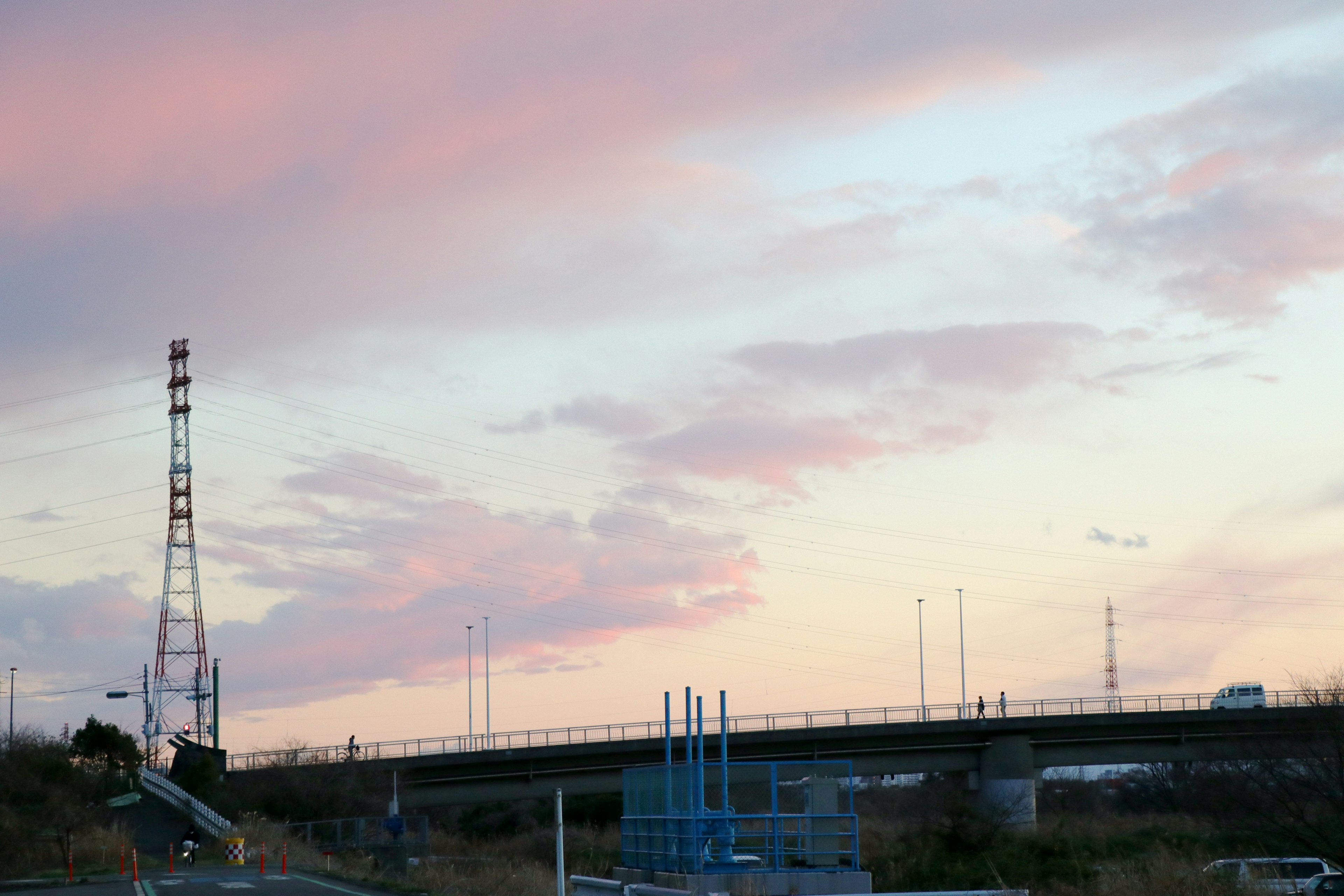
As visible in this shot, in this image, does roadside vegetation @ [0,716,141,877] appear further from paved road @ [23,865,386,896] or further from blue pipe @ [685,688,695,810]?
blue pipe @ [685,688,695,810]

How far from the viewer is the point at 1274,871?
36688mm

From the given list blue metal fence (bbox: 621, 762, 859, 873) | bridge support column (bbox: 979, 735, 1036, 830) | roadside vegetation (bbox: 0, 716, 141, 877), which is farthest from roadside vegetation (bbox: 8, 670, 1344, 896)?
blue metal fence (bbox: 621, 762, 859, 873)

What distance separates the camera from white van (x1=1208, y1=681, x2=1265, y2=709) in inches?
3135

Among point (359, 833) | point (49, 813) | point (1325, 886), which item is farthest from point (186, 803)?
point (1325, 886)

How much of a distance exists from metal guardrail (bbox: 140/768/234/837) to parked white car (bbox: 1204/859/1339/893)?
36687 mm

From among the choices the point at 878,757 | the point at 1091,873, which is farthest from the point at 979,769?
the point at 1091,873

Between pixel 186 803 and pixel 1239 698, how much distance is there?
→ 6046 centimetres

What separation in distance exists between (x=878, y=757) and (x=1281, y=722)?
2590 centimetres

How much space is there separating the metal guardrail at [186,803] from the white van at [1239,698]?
55872 mm

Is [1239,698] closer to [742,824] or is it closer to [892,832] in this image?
[892,832]

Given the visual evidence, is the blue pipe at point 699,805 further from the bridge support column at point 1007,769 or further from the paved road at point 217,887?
the bridge support column at point 1007,769

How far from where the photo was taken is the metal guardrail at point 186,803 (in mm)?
54406

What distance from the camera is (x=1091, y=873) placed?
139 ft

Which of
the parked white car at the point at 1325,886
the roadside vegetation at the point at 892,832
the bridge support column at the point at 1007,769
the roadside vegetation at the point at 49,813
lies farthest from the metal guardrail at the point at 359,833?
the bridge support column at the point at 1007,769
